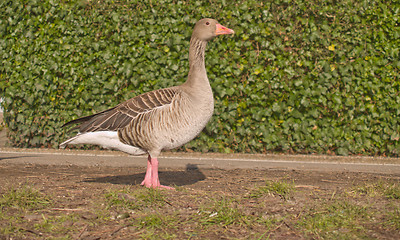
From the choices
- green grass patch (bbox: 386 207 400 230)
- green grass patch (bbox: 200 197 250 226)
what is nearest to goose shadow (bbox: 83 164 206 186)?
green grass patch (bbox: 200 197 250 226)

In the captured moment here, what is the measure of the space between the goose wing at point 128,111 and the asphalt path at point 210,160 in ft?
6.47

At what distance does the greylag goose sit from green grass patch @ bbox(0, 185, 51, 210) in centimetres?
98

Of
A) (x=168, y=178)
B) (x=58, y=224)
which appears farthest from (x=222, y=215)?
(x=168, y=178)

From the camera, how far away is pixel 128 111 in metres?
5.38

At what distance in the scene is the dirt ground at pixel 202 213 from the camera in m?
3.75

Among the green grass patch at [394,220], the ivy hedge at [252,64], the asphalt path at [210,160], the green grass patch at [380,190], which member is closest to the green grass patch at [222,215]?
the green grass patch at [394,220]

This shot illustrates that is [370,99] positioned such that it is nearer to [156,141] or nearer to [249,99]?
[249,99]

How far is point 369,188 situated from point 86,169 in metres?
4.14

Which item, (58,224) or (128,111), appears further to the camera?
(128,111)

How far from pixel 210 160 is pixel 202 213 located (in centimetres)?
365

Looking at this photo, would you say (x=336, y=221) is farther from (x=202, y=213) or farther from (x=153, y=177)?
(x=153, y=177)

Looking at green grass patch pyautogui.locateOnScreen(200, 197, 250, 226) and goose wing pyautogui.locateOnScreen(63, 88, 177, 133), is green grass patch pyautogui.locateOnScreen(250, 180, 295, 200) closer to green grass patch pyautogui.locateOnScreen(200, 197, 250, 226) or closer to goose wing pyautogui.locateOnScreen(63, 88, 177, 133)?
green grass patch pyautogui.locateOnScreen(200, 197, 250, 226)

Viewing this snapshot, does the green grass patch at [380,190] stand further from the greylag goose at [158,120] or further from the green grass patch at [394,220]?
the greylag goose at [158,120]

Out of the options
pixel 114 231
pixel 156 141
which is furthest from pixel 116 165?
pixel 114 231
